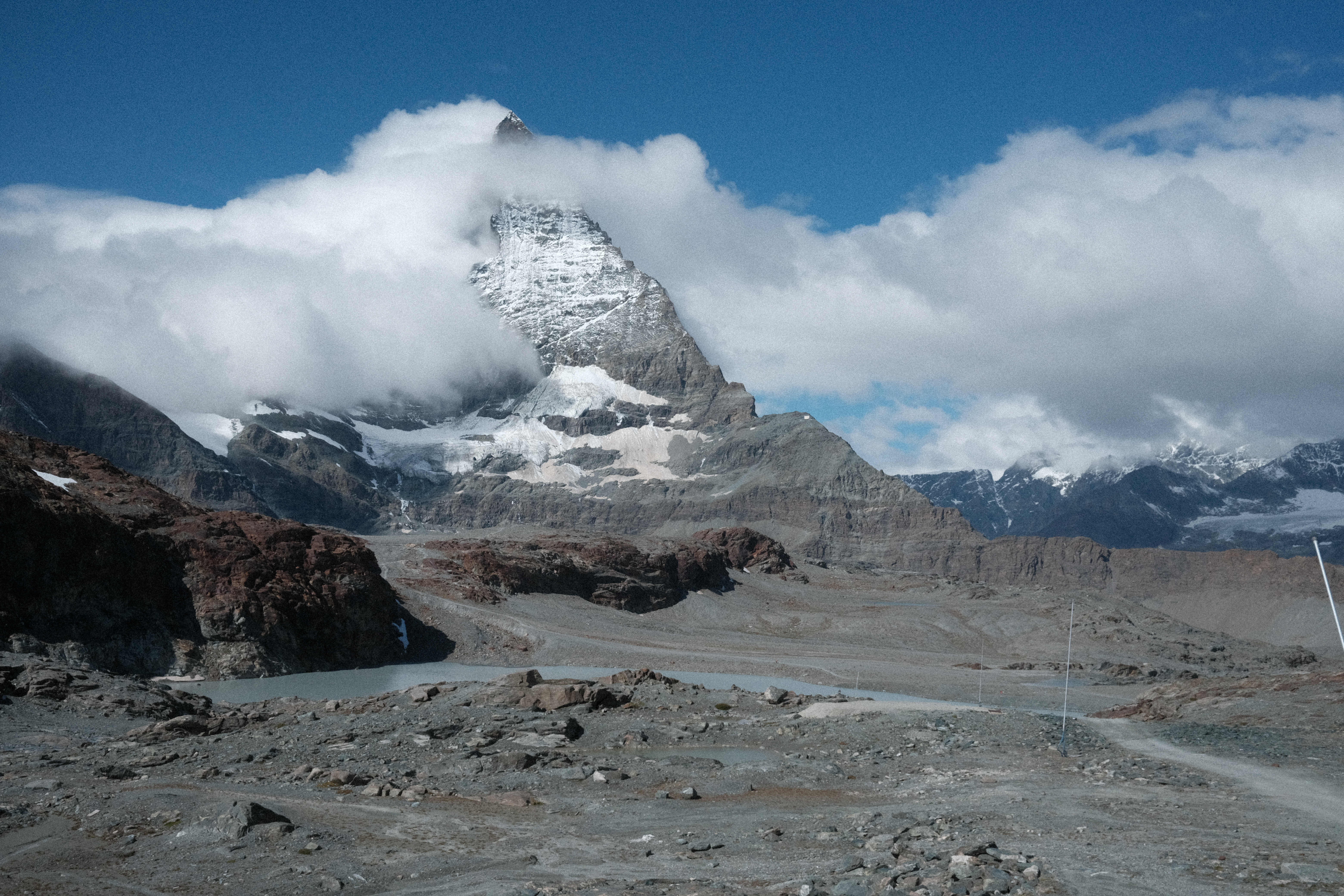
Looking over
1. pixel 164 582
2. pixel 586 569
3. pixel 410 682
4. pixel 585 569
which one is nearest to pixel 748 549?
pixel 586 569

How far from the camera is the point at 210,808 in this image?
62.5ft

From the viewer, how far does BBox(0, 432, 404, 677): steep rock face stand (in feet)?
167

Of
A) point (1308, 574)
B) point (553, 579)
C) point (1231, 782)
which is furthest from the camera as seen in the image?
point (1308, 574)

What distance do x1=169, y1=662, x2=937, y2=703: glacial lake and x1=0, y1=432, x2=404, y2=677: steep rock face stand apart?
1687 millimetres

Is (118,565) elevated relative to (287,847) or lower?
elevated

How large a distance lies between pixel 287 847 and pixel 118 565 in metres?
45.3

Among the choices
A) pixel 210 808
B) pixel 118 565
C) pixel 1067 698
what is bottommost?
pixel 1067 698

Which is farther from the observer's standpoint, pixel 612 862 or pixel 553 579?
pixel 553 579

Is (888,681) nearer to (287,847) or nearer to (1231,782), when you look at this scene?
A: (1231,782)

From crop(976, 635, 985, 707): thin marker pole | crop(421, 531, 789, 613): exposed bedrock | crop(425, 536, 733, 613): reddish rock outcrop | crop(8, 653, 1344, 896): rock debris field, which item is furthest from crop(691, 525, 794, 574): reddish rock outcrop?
crop(8, 653, 1344, 896): rock debris field

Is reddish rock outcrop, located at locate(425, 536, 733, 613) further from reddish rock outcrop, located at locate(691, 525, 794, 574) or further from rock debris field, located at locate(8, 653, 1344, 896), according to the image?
rock debris field, located at locate(8, 653, 1344, 896)

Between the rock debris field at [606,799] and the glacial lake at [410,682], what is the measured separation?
1372 cm

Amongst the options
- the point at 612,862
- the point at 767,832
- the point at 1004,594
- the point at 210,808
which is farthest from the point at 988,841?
the point at 1004,594

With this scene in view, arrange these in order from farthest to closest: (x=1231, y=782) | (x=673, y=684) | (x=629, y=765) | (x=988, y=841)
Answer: (x=673, y=684) → (x=629, y=765) → (x=1231, y=782) → (x=988, y=841)
